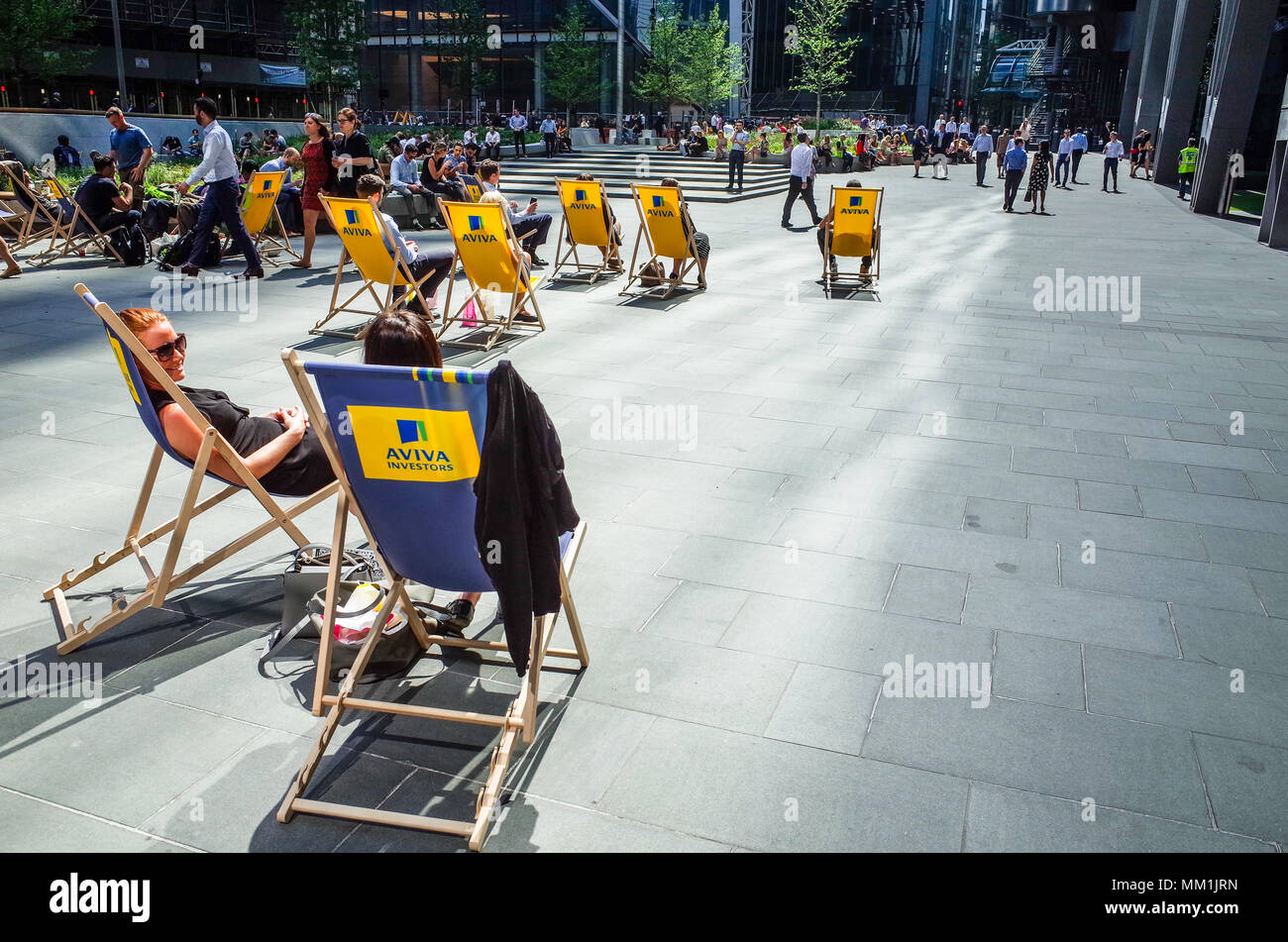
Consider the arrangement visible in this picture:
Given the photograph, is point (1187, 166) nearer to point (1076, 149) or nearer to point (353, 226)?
point (1076, 149)

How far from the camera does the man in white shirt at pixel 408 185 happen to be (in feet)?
55.7

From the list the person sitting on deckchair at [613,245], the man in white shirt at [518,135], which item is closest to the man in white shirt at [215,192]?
the person sitting on deckchair at [613,245]

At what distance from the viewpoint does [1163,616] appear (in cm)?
405

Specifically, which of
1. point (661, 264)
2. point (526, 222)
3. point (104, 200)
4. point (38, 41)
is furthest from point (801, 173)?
point (38, 41)

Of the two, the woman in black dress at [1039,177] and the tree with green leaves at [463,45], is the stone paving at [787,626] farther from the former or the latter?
the tree with green leaves at [463,45]

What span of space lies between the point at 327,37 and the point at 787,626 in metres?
41.9

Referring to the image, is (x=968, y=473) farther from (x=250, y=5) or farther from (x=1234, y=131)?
(x=250, y=5)

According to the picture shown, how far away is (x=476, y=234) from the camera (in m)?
8.84

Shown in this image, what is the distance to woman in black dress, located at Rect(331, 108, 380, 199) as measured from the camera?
475 inches

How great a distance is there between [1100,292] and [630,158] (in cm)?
2260

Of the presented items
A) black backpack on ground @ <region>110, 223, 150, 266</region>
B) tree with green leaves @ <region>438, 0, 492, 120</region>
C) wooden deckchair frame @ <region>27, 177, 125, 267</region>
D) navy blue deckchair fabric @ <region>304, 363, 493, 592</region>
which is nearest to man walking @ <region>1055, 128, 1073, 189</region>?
black backpack on ground @ <region>110, 223, 150, 266</region>

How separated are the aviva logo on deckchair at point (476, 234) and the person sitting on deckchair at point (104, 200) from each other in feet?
21.4

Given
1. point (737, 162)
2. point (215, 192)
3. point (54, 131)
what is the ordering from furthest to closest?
point (54, 131) → point (737, 162) → point (215, 192)
